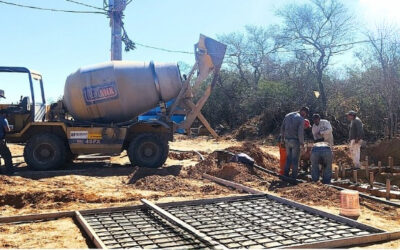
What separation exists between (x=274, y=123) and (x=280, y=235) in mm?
18092

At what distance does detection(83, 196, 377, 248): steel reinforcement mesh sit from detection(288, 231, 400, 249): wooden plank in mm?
151

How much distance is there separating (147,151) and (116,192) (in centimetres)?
287

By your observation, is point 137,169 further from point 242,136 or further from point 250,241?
point 242,136

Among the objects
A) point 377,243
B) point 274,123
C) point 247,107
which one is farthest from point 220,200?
point 247,107

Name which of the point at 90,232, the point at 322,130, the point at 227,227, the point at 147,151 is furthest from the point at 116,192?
the point at 322,130

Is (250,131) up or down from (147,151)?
up

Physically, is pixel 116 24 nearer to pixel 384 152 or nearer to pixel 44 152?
pixel 44 152

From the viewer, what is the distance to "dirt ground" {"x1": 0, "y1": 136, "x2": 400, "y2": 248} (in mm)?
4867

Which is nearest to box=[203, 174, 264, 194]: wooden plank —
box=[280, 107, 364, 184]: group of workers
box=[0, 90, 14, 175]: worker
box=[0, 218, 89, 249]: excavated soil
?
box=[280, 107, 364, 184]: group of workers

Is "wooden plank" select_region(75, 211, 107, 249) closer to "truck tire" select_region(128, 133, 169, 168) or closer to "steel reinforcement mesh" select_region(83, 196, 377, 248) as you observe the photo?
"steel reinforcement mesh" select_region(83, 196, 377, 248)

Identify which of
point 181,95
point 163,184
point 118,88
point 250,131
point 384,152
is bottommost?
point 163,184

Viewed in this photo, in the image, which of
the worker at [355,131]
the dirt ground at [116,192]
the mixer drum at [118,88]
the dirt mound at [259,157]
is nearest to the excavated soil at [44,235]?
the dirt ground at [116,192]

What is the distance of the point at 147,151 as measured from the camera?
34.1ft

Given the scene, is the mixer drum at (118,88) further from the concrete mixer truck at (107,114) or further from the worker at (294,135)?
the worker at (294,135)
